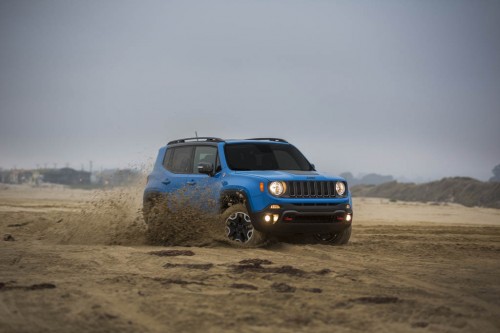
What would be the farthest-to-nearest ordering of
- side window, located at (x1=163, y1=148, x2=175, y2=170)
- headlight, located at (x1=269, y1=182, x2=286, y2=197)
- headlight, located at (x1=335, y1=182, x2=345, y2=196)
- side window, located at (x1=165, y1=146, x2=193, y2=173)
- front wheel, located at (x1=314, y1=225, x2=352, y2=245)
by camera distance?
side window, located at (x1=163, y1=148, x2=175, y2=170), side window, located at (x1=165, y1=146, x2=193, y2=173), front wheel, located at (x1=314, y1=225, x2=352, y2=245), headlight, located at (x1=335, y1=182, x2=345, y2=196), headlight, located at (x1=269, y1=182, x2=286, y2=197)

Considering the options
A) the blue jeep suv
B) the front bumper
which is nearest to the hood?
the blue jeep suv

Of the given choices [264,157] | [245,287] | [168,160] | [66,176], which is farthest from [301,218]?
[66,176]

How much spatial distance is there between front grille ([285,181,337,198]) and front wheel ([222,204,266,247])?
76 centimetres

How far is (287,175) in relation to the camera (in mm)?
10289

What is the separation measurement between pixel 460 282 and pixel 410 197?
38356 millimetres

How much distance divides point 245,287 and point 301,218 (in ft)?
11.6

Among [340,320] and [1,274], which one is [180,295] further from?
[1,274]

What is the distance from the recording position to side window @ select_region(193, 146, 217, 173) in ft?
37.1

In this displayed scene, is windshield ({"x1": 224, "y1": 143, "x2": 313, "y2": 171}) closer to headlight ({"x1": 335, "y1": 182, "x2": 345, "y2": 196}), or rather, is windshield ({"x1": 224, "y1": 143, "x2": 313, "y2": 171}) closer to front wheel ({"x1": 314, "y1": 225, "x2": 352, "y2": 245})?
headlight ({"x1": 335, "y1": 182, "x2": 345, "y2": 196})

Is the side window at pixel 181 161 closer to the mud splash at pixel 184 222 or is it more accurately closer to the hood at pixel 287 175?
the mud splash at pixel 184 222

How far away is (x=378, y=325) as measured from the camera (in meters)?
5.24

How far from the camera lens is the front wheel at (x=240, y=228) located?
10211 mm

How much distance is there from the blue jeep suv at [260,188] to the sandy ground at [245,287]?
392 mm

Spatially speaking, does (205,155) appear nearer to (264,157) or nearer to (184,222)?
(264,157)
